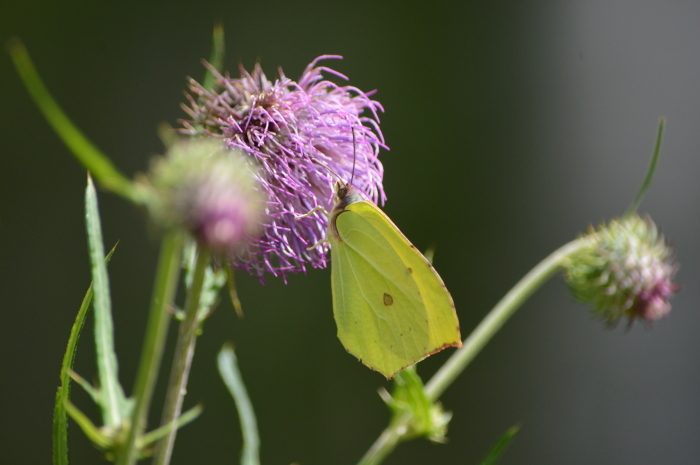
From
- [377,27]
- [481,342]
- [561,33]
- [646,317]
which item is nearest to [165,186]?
[481,342]

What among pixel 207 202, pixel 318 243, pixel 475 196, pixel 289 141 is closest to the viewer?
pixel 207 202

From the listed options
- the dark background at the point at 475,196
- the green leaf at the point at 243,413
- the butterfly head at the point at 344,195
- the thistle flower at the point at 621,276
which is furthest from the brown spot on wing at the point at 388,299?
the dark background at the point at 475,196

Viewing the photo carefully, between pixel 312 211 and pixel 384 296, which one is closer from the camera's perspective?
pixel 312 211

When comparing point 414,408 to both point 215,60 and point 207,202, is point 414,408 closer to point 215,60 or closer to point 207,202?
A: point 215,60

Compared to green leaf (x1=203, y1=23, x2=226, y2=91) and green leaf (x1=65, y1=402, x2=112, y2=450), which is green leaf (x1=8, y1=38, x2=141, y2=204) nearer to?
green leaf (x1=65, y1=402, x2=112, y2=450)

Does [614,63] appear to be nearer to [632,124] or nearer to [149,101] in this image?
[632,124]

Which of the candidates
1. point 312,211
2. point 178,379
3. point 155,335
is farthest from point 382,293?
point 155,335
